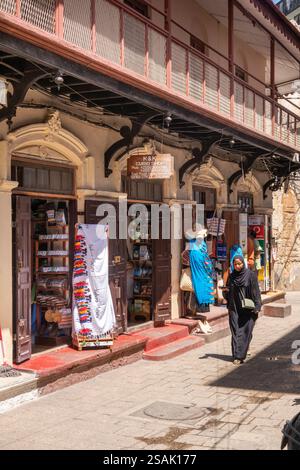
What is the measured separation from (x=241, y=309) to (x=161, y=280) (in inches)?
97.3

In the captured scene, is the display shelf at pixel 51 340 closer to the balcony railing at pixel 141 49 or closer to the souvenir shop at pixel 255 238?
the balcony railing at pixel 141 49

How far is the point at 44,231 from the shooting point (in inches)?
393

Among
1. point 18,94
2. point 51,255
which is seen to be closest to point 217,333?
point 51,255

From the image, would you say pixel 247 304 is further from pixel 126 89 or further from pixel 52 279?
pixel 126 89

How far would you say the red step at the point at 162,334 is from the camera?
34.9 feet

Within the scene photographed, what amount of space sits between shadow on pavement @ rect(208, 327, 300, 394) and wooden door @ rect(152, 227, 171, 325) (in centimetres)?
169

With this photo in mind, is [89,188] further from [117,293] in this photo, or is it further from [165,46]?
[165,46]

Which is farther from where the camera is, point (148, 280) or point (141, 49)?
point (148, 280)

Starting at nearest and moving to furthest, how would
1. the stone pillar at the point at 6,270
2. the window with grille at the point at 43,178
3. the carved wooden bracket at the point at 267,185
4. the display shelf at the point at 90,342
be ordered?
1. the stone pillar at the point at 6,270
2. the window with grille at the point at 43,178
3. the display shelf at the point at 90,342
4. the carved wooden bracket at the point at 267,185

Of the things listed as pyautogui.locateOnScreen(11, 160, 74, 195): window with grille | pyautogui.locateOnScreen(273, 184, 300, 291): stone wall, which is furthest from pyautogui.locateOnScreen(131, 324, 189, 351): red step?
pyautogui.locateOnScreen(273, 184, 300, 291): stone wall

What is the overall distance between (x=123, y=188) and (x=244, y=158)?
557cm

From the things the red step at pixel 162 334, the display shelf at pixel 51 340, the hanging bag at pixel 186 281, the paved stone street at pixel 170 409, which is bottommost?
the paved stone street at pixel 170 409

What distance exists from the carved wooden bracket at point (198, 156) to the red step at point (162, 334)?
322 centimetres

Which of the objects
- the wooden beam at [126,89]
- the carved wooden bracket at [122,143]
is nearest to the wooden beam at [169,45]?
the wooden beam at [126,89]
